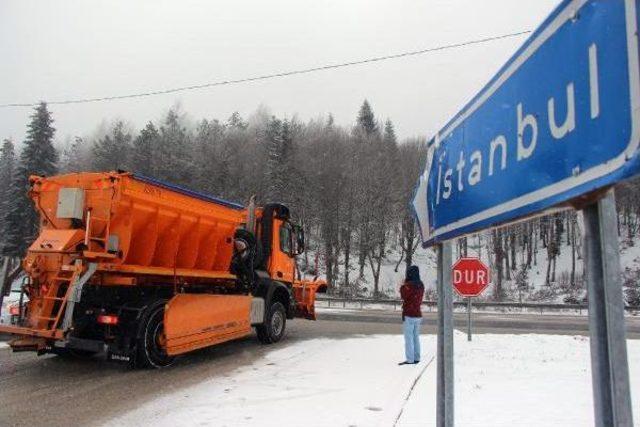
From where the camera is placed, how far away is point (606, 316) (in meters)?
1.26

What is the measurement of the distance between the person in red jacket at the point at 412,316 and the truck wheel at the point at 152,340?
4217 mm

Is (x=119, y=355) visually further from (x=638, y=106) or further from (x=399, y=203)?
(x=399, y=203)

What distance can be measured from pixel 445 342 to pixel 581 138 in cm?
145

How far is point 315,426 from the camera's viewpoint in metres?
5.61

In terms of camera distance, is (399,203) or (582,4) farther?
(399,203)

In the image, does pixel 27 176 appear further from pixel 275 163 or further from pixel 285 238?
pixel 285 238

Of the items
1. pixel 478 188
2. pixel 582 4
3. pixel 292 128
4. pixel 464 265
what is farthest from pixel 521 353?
pixel 292 128

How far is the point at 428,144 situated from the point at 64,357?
943 cm

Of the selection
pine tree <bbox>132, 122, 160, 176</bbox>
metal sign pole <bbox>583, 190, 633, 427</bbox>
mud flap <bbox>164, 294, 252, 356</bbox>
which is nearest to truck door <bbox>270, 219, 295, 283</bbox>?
mud flap <bbox>164, 294, 252, 356</bbox>

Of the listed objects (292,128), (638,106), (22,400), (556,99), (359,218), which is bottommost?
(22,400)

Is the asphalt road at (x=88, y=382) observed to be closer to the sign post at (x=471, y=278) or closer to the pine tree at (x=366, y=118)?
the sign post at (x=471, y=278)

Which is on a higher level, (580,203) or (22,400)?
(580,203)

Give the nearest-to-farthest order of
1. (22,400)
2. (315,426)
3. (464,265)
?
(315,426) → (22,400) → (464,265)

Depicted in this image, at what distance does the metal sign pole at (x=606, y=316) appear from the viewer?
122 cm
